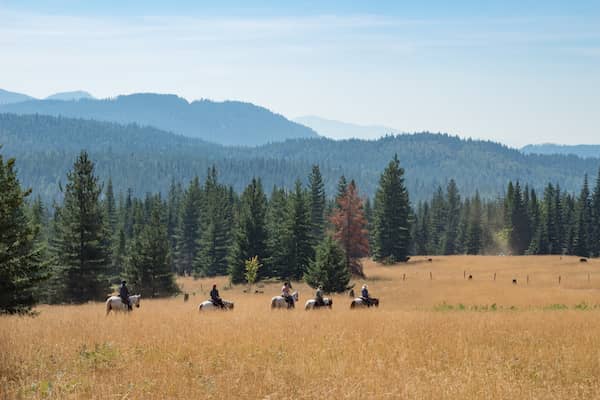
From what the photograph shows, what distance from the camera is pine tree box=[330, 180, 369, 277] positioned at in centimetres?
7000

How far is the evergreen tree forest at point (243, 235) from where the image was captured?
37906mm

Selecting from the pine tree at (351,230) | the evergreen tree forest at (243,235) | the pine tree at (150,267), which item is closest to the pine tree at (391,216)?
the evergreen tree forest at (243,235)

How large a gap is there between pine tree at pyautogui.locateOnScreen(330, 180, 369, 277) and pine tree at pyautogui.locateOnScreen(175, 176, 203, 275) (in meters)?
39.5

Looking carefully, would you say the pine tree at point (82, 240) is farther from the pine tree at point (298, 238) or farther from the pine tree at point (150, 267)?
the pine tree at point (298, 238)

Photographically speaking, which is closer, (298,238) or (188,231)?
(298,238)

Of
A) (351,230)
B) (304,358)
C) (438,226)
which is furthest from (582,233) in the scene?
(304,358)

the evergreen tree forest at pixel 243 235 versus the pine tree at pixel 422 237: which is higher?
the evergreen tree forest at pixel 243 235

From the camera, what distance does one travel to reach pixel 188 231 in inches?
4058

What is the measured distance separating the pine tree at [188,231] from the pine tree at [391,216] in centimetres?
3544

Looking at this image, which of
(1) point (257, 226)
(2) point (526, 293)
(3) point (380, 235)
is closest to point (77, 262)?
(1) point (257, 226)

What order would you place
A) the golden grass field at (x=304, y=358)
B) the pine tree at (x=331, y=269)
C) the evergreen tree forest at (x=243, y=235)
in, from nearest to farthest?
the golden grass field at (x=304, y=358), the evergreen tree forest at (x=243, y=235), the pine tree at (x=331, y=269)

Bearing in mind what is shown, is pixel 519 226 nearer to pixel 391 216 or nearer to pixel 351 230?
pixel 391 216

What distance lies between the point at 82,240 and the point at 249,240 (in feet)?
87.3

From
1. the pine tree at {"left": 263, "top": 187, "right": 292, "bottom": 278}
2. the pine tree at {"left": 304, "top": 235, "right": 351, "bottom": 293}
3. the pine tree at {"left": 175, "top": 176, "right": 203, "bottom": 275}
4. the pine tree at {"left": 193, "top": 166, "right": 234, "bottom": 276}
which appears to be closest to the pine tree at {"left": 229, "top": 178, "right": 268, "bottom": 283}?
the pine tree at {"left": 263, "top": 187, "right": 292, "bottom": 278}
